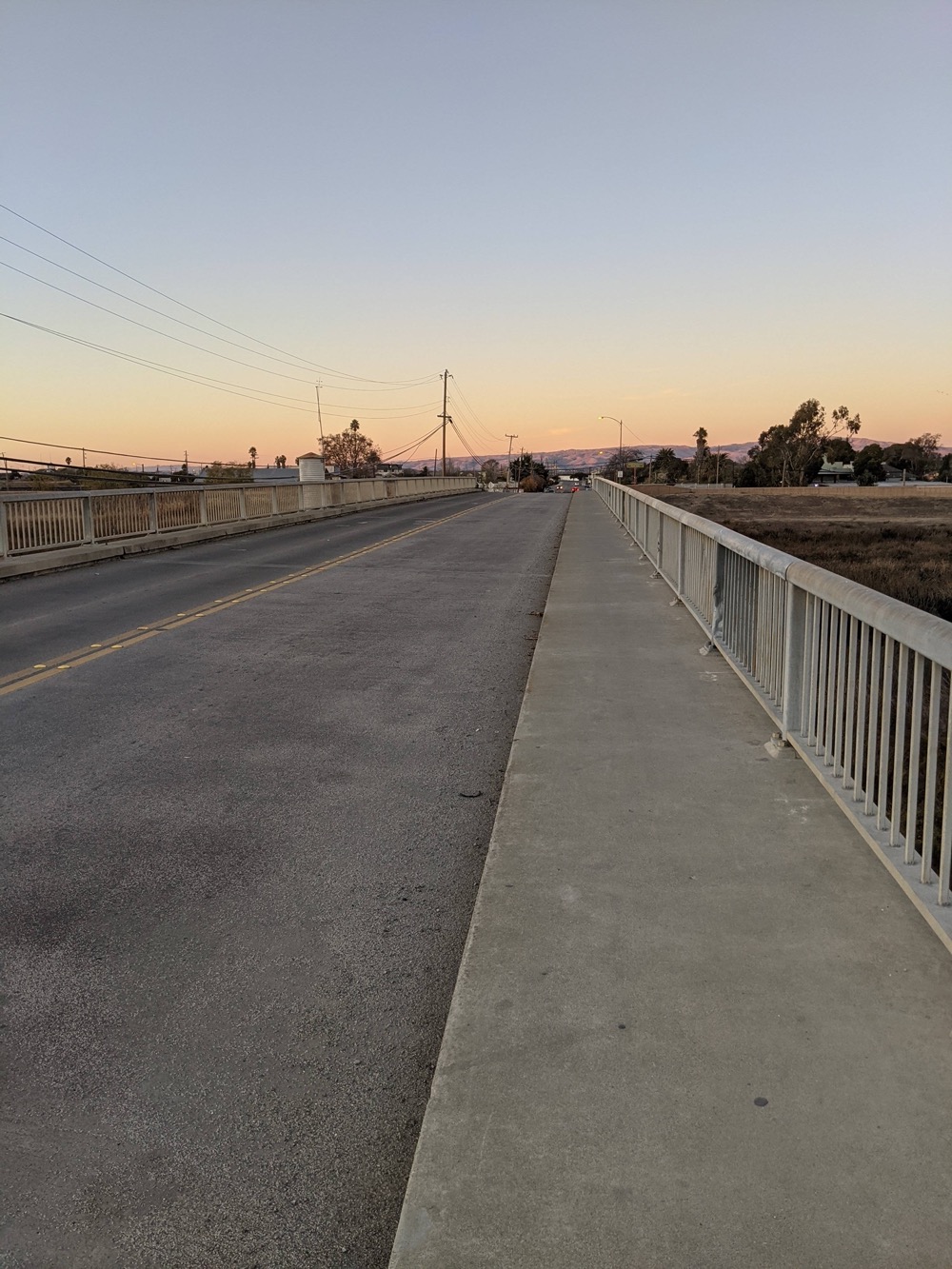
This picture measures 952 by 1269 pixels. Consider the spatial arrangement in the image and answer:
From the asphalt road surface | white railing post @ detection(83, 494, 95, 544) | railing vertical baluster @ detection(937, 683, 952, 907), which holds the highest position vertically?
white railing post @ detection(83, 494, 95, 544)

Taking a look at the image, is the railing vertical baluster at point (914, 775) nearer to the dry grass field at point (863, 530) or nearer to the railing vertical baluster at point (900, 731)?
the railing vertical baluster at point (900, 731)

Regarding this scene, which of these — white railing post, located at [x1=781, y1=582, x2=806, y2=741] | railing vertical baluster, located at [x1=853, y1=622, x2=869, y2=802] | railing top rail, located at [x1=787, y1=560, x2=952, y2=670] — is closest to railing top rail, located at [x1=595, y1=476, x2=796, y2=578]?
white railing post, located at [x1=781, y1=582, x2=806, y2=741]

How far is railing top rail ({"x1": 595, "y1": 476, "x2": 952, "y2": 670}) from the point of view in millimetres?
3189

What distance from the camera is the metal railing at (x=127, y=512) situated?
56.7 feet

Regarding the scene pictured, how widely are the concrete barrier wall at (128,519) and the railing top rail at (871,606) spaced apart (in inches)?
546

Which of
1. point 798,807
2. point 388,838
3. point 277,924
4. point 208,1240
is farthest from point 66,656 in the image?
point 208,1240

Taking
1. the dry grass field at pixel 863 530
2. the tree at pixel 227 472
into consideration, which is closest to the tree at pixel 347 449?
the tree at pixel 227 472

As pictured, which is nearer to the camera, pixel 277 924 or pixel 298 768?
pixel 277 924

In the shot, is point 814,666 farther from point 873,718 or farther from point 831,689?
point 873,718

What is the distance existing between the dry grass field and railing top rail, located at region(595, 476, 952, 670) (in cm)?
1204

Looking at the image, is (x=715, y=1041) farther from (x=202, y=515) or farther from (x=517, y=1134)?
(x=202, y=515)

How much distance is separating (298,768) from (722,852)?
8.78 ft

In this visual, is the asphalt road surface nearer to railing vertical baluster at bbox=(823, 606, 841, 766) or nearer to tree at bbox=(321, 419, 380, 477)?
railing vertical baluster at bbox=(823, 606, 841, 766)

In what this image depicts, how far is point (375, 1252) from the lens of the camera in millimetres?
2242
